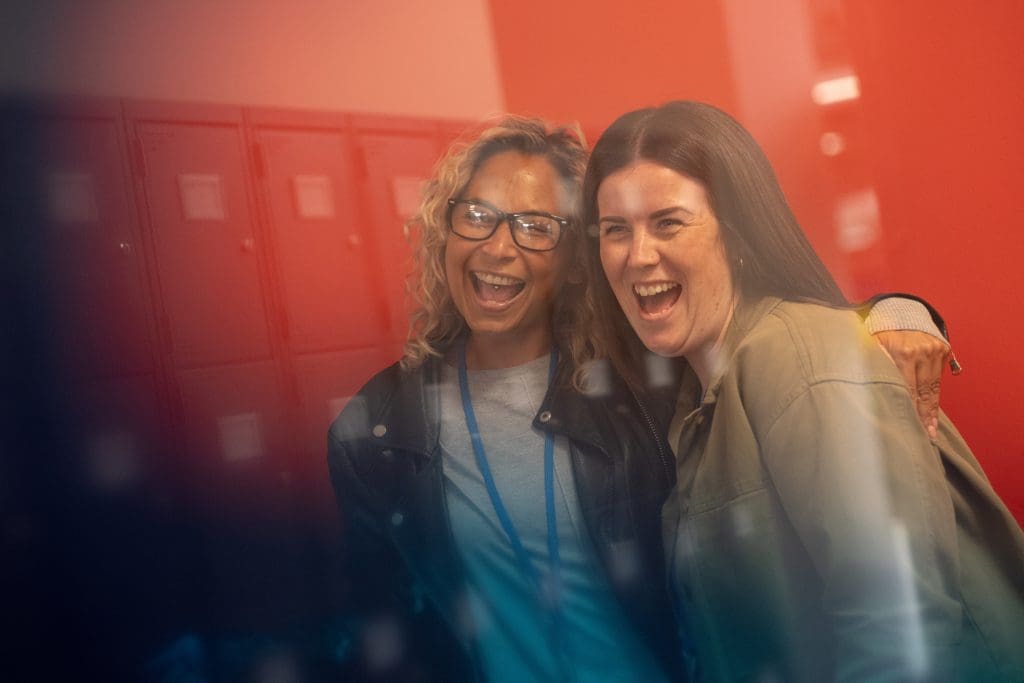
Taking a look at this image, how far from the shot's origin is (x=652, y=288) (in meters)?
0.97

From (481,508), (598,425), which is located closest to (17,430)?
(481,508)

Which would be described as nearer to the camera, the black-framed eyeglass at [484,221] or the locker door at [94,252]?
the locker door at [94,252]

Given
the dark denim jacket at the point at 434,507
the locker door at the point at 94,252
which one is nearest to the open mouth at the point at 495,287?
the dark denim jacket at the point at 434,507

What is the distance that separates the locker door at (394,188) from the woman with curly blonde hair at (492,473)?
2 centimetres

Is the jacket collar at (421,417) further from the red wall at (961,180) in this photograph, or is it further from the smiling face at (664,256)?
the red wall at (961,180)

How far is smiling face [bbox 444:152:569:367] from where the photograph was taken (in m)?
0.93

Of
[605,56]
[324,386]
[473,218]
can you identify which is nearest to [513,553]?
[324,386]

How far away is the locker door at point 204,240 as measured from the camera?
0.84 metres

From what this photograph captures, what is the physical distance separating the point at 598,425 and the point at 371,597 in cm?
34

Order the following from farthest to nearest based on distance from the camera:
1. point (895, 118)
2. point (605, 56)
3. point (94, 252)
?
point (895, 118), point (605, 56), point (94, 252)

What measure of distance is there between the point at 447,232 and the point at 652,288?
0.84 ft

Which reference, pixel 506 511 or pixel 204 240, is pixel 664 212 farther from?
pixel 204 240

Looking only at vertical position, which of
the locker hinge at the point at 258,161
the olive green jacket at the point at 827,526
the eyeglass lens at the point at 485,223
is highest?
the locker hinge at the point at 258,161

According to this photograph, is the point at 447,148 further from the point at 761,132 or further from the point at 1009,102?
the point at 1009,102
